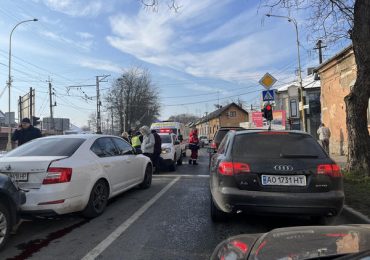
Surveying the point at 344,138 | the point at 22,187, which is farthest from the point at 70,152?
A: the point at 344,138

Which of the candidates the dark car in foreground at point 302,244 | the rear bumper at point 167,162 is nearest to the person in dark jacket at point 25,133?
the rear bumper at point 167,162

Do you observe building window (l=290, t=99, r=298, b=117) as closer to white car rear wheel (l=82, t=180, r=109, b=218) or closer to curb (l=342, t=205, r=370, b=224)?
curb (l=342, t=205, r=370, b=224)

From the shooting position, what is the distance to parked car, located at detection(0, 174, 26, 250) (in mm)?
5055

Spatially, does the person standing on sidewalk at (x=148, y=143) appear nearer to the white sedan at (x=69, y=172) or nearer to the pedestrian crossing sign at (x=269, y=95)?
the white sedan at (x=69, y=172)

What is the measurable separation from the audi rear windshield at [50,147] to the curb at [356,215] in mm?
4883

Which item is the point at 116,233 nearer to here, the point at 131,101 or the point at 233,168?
the point at 233,168

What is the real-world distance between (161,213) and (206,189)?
3.10 m

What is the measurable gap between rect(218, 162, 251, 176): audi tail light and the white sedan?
2371 mm

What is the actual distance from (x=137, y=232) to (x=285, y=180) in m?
2.33

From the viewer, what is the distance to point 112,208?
773 cm

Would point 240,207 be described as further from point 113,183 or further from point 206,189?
point 206,189

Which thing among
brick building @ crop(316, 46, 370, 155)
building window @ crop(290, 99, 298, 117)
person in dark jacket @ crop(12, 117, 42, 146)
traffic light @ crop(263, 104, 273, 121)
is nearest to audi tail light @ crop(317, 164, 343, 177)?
person in dark jacket @ crop(12, 117, 42, 146)

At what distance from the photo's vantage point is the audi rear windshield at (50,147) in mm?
6610

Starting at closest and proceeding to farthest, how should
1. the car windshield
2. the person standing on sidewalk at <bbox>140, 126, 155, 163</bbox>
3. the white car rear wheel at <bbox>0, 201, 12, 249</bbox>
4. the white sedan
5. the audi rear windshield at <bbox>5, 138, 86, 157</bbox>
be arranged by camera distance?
the white car rear wheel at <bbox>0, 201, 12, 249</bbox> < the white sedan < the audi rear windshield at <bbox>5, 138, 86, 157</bbox> < the person standing on sidewalk at <bbox>140, 126, 155, 163</bbox> < the car windshield
